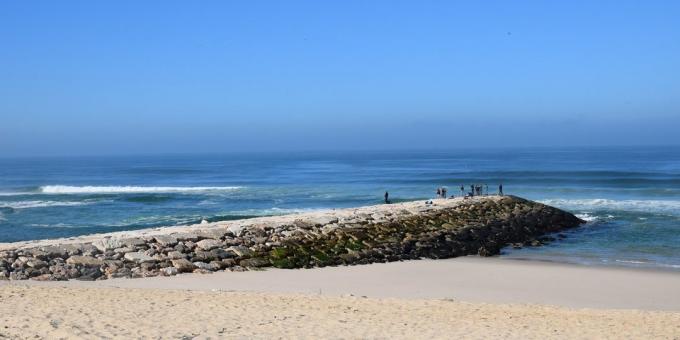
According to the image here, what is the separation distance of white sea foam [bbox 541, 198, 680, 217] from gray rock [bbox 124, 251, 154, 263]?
23.6m

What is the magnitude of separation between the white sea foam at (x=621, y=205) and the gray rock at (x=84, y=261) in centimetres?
2473

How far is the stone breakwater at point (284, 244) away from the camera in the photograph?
15.0 m

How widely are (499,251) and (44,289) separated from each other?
1344cm

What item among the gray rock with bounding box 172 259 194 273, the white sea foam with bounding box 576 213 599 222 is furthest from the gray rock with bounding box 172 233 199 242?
the white sea foam with bounding box 576 213 599 222

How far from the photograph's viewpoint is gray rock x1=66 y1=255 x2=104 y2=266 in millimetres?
14930

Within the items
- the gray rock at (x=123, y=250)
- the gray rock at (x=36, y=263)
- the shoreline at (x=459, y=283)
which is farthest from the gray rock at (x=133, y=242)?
the gray rock at (x=36, y=263)

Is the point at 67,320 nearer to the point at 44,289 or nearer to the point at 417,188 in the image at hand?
the point at 44,289

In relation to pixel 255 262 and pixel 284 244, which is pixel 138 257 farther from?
pixel 284 244

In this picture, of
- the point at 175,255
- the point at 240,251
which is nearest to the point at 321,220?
the point at 240,251

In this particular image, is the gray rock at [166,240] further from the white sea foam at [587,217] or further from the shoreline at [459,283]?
the white sea foam at [587,217]

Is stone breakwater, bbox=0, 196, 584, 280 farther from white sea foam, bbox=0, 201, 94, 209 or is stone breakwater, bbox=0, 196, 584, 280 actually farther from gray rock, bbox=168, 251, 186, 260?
white sea foam, bbox=0, 201, 94, 209

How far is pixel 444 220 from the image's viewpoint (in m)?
22.8

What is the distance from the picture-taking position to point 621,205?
33.8 m

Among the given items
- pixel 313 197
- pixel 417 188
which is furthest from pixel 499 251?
pixel 417 188
